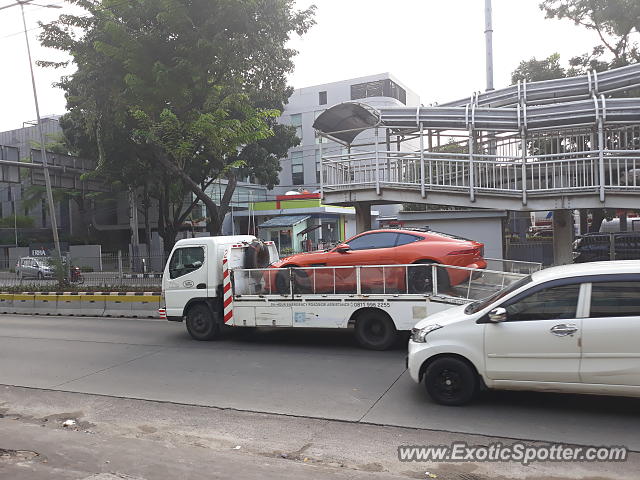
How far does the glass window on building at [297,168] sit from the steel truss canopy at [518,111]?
40.0 m

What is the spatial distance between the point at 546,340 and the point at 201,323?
716 cm

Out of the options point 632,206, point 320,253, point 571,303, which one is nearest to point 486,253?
point 632,206

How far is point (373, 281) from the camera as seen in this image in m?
9.02

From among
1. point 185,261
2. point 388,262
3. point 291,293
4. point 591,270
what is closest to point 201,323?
point 185,261

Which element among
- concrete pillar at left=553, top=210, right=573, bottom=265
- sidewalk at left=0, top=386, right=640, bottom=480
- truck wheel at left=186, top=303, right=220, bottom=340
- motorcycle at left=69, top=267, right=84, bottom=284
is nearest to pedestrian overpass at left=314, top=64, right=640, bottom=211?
concrete pillar at left=553, top=210, right=573, bottom=265

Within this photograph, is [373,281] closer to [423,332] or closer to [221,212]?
[423,332]

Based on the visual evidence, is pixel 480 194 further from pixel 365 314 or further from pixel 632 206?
pixel 365 314

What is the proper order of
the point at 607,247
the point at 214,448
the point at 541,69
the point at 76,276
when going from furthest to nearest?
the point at 541,69 < the point at 76,276 < the point at 607,247 < the point at 214,448

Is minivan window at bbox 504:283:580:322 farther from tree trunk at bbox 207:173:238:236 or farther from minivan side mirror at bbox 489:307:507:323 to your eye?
tree trunk at bbox 207:173:238:236

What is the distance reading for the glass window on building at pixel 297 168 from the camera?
56125 mm

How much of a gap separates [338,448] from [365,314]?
4306 millimetres

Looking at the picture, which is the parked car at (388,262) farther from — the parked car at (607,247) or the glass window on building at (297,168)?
the glass window on building at (297,168)

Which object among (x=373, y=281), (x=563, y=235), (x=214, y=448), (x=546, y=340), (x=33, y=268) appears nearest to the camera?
(x=214, y=448)

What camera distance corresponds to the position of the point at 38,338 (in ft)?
38.9
